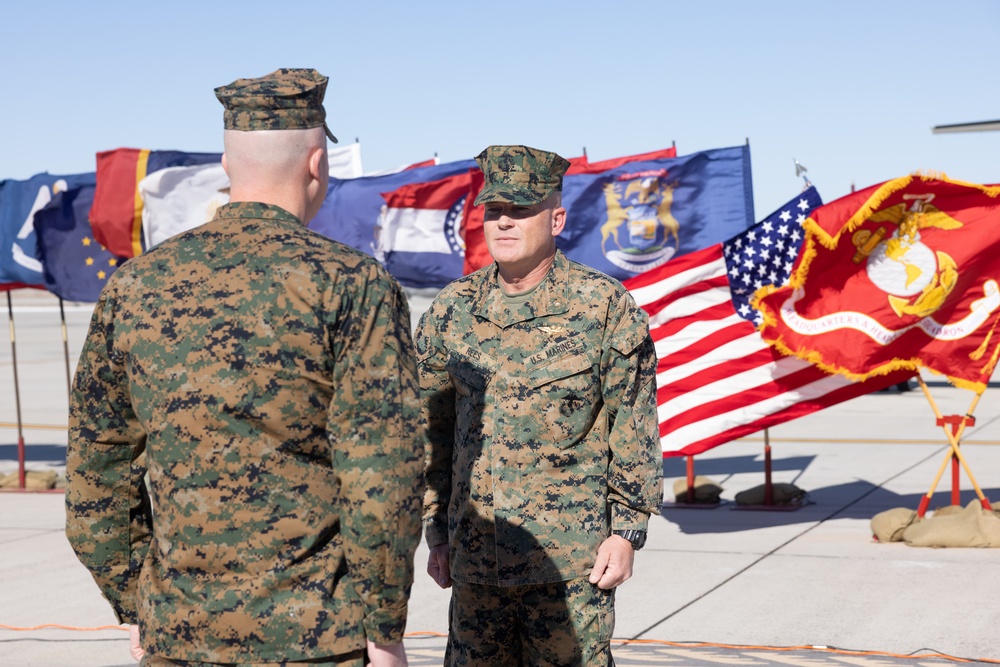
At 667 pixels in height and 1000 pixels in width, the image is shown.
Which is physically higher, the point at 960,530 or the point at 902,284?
the point at 902,284

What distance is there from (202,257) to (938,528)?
669 cm

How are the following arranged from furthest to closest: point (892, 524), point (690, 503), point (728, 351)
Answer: point (690, 503) < point (728, 351) < point (892, 524)

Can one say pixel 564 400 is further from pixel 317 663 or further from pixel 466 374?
pixel 317 663

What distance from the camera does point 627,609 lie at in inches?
262

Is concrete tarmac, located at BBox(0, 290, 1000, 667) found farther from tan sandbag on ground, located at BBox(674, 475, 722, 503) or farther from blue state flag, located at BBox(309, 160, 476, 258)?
blue state flag, located at BBox(309, 160, 476, 258)

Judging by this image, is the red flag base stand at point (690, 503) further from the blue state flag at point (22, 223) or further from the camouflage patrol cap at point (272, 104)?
the blue state flag at point (22, 223)

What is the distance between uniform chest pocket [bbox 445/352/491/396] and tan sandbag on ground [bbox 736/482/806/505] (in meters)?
6.56

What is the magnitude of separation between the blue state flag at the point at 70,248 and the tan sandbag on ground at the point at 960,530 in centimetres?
986

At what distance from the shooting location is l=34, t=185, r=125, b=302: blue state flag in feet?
47.2

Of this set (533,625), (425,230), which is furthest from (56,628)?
(425,230)

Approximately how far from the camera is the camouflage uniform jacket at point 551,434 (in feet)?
11.6

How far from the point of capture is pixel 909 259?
8.27 m

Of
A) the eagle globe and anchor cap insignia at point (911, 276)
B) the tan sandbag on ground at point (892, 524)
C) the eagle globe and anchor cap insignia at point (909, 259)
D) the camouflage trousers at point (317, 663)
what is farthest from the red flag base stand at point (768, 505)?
the camouflage trousers at point (317, 663)

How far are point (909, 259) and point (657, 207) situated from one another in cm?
558
